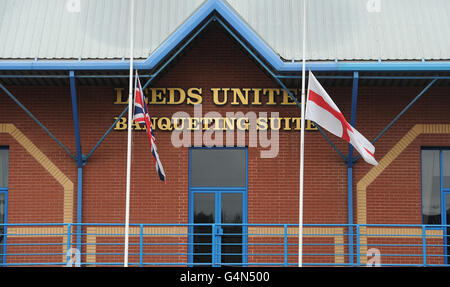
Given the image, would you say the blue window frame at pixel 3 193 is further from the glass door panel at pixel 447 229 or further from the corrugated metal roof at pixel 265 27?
the glass door panel at pixel 447 229

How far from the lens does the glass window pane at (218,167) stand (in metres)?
14.7

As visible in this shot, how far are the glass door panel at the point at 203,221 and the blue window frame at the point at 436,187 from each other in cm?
490

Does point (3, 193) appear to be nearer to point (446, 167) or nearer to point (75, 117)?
point (75, 117)

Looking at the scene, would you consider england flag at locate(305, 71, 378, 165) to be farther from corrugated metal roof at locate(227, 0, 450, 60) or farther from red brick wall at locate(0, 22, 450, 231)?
red brick wall at locate(0, 22, 450, 231)

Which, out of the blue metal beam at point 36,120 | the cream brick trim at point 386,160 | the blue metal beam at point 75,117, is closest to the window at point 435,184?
the cream brick trim at point 386,160

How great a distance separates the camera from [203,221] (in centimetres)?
1462

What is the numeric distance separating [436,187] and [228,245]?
5035 millimetres

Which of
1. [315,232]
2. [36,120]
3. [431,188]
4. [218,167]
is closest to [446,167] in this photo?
[431,188]

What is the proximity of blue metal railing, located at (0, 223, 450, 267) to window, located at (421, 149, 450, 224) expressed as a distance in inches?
13.1

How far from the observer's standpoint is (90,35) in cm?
1407

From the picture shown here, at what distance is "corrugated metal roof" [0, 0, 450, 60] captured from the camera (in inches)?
538

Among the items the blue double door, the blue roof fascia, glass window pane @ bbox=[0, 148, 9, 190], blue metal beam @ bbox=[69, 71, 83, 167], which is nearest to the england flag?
the blue roof fascia

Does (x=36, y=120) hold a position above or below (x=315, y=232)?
above

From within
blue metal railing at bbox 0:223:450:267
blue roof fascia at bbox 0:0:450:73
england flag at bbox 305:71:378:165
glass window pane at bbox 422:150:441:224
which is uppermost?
blue roof fascia at bbox 0:0:450:73
